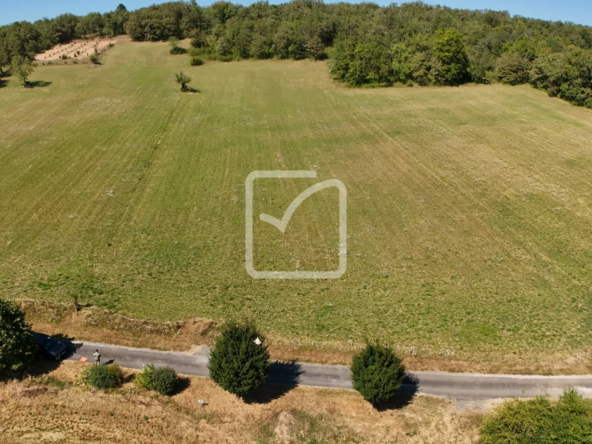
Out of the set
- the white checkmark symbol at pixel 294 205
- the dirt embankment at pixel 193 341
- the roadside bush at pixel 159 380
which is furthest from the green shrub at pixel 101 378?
the white checkmark symbol at pixel 294 205

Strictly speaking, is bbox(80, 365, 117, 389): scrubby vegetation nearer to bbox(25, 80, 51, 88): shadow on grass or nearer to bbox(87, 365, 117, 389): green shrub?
bbox(87, 365, 117, 389): green shrub

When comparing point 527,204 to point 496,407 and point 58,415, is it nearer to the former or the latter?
point 496,407

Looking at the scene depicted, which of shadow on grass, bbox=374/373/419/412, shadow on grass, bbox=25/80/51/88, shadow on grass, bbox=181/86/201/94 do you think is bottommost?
shadow on grass, bbox=374/373/419/412

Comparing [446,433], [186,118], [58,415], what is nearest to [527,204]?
[446,433]

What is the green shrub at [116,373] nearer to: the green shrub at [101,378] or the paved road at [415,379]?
the green shrub at [101,378]

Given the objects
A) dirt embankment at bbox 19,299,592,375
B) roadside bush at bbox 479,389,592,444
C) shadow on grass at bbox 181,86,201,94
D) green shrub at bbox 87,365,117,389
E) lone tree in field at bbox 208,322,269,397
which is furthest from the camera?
shadow on grass at bbox 181,86,201,94

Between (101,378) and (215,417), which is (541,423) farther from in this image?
(101,378)

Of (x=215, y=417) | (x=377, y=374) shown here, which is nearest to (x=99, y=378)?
(x=215, y=417)

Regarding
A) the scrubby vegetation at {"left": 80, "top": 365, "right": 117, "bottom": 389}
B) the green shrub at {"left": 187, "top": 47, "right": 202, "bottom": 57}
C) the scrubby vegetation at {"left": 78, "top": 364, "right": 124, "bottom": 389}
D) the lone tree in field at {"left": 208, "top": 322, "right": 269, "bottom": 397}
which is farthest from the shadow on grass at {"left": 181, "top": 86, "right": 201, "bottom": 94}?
the lone tree in field at {"left": 208, "top": 322, "right": 269, "bottom": 397}
